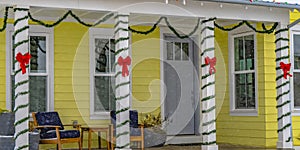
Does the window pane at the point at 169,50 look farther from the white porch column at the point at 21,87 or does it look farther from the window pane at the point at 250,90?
the white porch column at the point at 21,87

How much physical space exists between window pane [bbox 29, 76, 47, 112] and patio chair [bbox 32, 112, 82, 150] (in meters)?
0.62

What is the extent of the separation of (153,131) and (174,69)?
1.95 m

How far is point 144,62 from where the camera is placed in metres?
11.9

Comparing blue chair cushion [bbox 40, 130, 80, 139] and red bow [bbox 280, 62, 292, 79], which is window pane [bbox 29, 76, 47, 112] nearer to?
blue chair cushion [bbox 40, 130, 80, 139]

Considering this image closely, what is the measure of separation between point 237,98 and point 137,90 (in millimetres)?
2282

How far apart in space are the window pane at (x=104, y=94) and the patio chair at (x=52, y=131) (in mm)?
1125

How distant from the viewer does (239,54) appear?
1205 cm

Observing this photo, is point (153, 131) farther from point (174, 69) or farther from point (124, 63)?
point (124, 63)

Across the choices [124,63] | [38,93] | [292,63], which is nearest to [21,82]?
[124,63]

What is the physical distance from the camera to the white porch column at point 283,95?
1080 centimetres

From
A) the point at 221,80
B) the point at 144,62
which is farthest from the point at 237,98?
the point at 144,62

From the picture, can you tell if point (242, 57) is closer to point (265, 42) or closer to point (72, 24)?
point (265, 42)

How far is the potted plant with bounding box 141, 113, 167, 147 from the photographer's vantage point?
433 inches

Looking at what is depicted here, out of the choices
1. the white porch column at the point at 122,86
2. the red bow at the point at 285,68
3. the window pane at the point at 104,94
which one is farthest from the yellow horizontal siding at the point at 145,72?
the red bow at the point at 285,68
